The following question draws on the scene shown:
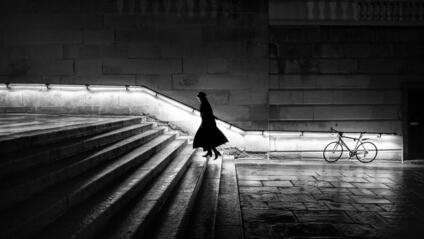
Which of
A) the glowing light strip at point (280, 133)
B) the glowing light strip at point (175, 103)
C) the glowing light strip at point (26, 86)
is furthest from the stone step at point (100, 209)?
the glowing light strip at point (26, 86)

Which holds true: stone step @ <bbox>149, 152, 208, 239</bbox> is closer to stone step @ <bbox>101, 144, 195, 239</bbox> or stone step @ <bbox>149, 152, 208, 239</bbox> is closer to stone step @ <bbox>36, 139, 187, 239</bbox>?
stone step @ <bbox>101, 144, 195, 239</bbox>

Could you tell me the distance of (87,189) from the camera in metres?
4.26

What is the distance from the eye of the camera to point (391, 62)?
1223 cm

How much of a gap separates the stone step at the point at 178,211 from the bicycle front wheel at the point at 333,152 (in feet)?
20.2

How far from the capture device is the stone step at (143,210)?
12.4 feet

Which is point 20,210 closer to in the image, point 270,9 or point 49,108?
point 49,108

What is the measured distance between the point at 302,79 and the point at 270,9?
8.88 ft

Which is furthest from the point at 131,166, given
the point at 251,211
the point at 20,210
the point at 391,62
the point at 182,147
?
the point at 391,62

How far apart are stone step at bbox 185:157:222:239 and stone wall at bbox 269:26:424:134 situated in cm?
518

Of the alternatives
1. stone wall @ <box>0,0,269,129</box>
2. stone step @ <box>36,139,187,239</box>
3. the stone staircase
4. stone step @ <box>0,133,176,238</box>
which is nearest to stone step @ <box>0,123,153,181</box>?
the stone staircase

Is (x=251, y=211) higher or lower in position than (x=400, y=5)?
lower

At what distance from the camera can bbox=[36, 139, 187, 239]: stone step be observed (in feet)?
10.7

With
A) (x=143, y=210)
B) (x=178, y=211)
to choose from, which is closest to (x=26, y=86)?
(x=178, y=211)

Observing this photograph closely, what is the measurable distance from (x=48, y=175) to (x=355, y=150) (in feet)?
33.9
